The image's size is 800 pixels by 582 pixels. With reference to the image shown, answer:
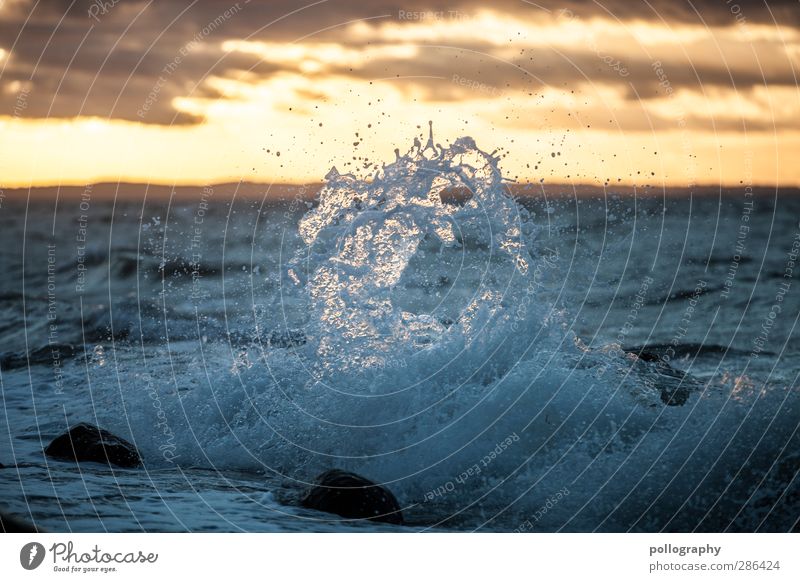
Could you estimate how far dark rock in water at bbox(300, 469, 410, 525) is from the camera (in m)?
6.89

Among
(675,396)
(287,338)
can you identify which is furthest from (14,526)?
(675,396)

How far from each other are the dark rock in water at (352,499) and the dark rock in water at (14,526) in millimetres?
1980

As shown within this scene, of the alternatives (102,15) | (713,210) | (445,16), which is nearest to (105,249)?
(102,15)

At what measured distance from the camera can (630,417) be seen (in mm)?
8188

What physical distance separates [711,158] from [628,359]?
3.60 m

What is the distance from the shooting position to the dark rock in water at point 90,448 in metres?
7.77

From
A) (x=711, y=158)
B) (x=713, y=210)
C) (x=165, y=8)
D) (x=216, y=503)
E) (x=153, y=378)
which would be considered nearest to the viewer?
(x=216, y=503)

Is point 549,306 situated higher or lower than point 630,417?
higher

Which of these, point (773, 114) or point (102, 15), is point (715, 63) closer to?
point (773, 114)
